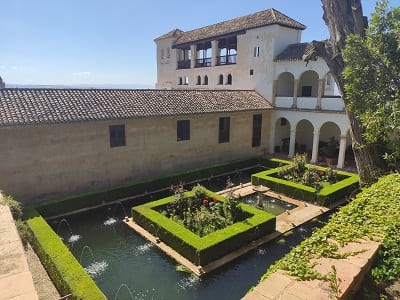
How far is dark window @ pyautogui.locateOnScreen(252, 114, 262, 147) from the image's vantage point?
22.7m

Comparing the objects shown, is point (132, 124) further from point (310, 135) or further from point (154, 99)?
point (310, 135)

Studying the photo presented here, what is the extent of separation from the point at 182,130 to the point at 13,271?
14.9 meters

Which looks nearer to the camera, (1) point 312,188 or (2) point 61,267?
(2) point 61,267

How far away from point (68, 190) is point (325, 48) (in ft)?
44.1

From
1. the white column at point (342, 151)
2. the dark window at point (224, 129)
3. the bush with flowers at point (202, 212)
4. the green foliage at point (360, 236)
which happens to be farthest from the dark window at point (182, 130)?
the green foliage at point (360, 236)

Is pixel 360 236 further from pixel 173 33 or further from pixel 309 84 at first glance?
pixel 173 33

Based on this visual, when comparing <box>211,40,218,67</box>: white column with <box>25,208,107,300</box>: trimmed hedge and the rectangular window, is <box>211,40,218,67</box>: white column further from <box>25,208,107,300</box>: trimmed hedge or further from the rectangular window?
<box>25,208,107,300</box>: trimmed hedge

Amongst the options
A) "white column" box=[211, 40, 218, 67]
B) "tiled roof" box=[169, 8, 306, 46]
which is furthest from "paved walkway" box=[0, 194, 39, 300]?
"white column" box=[211, 40, 218, 67]

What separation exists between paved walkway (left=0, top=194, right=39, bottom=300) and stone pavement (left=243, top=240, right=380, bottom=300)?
272cm

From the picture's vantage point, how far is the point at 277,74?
76.3ft

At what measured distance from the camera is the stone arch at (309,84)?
2509 cm

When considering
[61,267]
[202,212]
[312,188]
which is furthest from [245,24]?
[61,267]

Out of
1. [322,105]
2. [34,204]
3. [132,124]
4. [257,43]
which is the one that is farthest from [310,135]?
[34,204]

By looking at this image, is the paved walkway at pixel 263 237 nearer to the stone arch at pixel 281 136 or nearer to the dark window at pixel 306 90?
the stone arch at pixel 281 136
